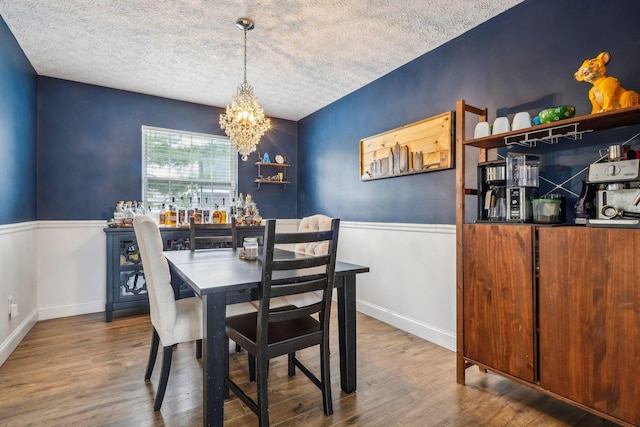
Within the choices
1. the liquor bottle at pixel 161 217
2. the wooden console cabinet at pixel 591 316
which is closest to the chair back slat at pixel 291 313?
the wooden console cabinet at pixel 591 316

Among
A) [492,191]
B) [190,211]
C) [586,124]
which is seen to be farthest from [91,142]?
[586,124]

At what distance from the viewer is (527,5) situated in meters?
2.18

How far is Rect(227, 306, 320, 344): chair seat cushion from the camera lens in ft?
5.45

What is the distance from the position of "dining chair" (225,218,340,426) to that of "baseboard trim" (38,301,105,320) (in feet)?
8.50

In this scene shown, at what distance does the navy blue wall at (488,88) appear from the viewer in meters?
1.86

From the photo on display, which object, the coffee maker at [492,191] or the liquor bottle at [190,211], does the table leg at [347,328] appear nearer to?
the coffee maker at [492,191]

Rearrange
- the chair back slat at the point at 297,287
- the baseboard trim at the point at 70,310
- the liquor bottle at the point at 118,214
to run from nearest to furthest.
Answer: the chair back slat at the point at 297,287 → the baseboard trim at the point at 70,310 → the liquor bottle at the point at 118,214

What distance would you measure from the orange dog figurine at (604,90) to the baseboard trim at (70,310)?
15.0 feet

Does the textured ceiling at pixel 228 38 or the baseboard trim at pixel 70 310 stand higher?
the textured ceiling at pixel 228 38

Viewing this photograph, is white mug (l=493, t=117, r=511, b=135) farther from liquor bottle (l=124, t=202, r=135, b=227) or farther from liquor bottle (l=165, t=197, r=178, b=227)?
liquor bottle (l=124, t=202, r=135, b=227)

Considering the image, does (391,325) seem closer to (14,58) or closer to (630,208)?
(630,208)

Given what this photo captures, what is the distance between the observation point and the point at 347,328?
6.41 feet

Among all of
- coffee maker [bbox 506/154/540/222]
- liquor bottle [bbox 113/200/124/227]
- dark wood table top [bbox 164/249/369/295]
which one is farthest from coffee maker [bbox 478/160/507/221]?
liquor bottle [bbox 113/200/124/227]

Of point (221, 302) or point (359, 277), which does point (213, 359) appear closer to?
point (221, 302)
